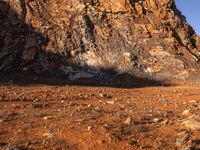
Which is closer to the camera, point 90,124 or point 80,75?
point 90,124

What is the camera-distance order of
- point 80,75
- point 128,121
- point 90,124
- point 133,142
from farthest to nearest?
point 80,75 → point 128,121 → point 90,124 → point 133,142

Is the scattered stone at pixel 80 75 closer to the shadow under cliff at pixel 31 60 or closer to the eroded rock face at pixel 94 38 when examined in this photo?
the shadow under cliff at pixel 31 60

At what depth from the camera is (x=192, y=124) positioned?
1091 cm

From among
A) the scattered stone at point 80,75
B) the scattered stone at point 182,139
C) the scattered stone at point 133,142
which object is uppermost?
the scattered stone at point 80,75

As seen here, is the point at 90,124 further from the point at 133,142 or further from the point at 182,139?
the point at 182,139

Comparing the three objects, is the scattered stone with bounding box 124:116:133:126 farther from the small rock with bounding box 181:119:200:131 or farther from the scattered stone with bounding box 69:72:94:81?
the scattered stone with bounding box 69:72:94:81

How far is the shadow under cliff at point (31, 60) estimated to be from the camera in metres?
24.0

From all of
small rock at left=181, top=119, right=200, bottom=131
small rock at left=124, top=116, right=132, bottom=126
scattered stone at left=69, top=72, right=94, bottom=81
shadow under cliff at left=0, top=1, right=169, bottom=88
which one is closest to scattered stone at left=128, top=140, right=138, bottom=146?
small rock at left=124, top=116, right=132, bottom=126

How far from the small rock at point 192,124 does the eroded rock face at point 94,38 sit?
14745 mm

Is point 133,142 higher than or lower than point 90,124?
lower

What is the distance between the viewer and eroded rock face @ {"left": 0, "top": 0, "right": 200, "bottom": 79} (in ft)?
84.5

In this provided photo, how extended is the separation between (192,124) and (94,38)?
58.8 ft

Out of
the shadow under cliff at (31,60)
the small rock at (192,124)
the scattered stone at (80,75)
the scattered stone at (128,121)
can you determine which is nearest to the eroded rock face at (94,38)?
the shadow under cliff at (31,60)

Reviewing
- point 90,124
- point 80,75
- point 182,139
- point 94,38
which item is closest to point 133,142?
point 182,139
